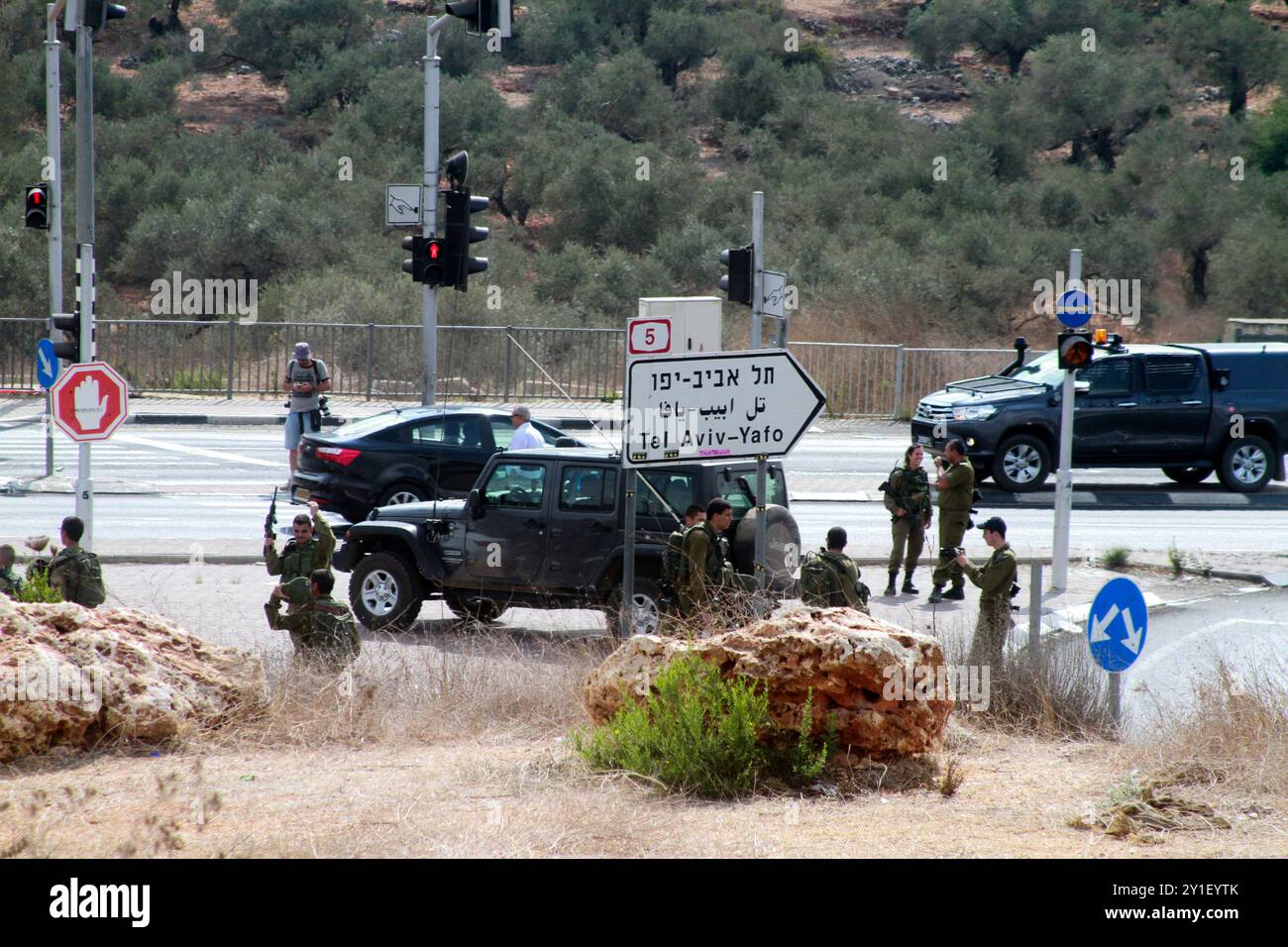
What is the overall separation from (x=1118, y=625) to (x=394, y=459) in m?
9.85

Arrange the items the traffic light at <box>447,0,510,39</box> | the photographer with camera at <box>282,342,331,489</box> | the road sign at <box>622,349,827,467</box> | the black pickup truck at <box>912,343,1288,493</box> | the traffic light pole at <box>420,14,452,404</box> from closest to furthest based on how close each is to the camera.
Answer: the road sign at <box>622,349,827,467</box>
the traffic light at <box>447,0,510,39</box>
the photographer with camera at <box>282,342,331,489</box>
the traffic light pole at <box>420,14,452,404</box>
the black pickup truck at <box>912,343,1288,493</box>

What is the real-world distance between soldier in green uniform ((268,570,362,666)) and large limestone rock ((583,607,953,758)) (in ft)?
9.35

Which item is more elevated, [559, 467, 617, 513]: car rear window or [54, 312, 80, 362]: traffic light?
A: [54, 312, 80, 362]: traffic light

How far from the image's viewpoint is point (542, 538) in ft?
38.9

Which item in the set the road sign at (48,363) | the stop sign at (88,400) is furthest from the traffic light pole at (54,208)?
the stop sign at (88,400)

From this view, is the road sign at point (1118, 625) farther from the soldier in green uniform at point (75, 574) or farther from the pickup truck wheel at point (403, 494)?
the pickup truck wheel at point (403, 494)

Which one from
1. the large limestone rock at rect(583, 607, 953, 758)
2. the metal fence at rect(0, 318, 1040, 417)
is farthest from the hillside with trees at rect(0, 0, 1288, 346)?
the large limestone rock at rect(583, 607, 953, 758)

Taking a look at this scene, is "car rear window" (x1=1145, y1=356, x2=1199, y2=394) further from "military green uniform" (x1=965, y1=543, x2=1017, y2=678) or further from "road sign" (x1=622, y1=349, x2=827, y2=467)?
"road sign" (x1=622, y1=349, x2=827, y2=467)

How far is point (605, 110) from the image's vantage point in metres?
54.1

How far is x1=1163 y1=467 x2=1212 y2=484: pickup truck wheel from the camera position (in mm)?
22017

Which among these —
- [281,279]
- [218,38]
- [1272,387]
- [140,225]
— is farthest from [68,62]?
[1272,387]

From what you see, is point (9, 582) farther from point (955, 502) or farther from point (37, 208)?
point (37, 208)

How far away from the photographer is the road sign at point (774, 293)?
1459cm

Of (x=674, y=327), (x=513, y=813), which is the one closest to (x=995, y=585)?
(x=674, y=327)
